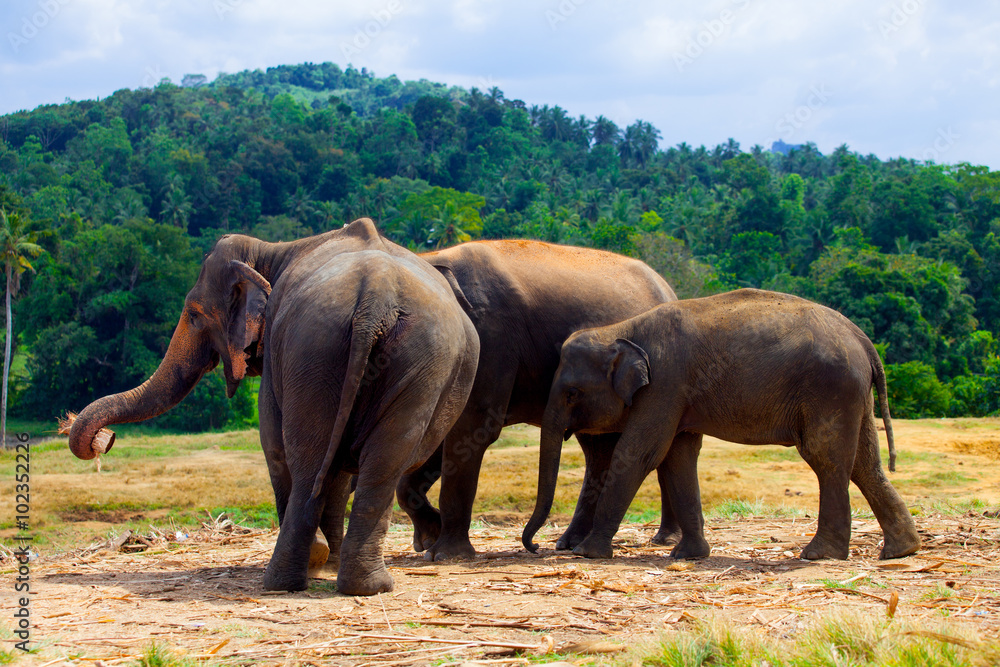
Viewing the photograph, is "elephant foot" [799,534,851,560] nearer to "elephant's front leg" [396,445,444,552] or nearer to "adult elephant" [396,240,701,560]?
"adult elephant" [396,240,701,560]

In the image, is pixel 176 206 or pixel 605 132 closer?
pixel 176 206

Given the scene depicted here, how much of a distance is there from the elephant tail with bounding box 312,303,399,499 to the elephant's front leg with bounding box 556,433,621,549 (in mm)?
3284

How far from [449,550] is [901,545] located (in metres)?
3.33

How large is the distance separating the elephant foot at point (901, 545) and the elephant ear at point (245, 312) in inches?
186

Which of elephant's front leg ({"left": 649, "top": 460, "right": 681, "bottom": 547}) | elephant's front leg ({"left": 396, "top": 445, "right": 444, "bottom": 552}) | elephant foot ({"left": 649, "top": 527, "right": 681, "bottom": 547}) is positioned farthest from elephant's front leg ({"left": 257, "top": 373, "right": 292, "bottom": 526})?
elephant foot ({"left": 649, "top": 527, "right": 681, "bottom": 547})

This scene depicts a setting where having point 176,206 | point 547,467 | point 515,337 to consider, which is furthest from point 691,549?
point 176,206

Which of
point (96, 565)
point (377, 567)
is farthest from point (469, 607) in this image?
point (96, 565)

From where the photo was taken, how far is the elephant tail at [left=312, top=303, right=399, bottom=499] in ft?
17.8

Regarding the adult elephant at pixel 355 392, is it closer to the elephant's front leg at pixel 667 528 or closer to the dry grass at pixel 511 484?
the elephant's front leg at pixel 667 528

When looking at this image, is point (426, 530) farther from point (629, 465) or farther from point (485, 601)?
point (485, 601)

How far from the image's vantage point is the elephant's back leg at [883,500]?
732 centimetres

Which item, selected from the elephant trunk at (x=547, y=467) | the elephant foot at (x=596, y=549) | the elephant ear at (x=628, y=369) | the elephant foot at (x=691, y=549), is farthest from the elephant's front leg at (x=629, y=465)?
the elephant foot at (x=691, y=549)

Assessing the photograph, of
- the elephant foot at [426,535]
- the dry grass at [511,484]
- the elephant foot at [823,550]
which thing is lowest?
the dry grass at [511,484]

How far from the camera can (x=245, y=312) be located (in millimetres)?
6832
